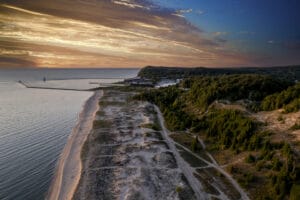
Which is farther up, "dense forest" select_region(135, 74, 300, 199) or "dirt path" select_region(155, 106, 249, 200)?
"dense forest" select_region(135, 74, 300, 199)

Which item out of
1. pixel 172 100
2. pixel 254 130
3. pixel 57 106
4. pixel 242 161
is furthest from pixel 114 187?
pixel 57 106

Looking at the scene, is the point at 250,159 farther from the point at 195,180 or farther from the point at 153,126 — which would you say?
the point at 153,126

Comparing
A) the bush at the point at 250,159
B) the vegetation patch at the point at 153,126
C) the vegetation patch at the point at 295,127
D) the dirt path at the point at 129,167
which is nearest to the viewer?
the dirt path at the point at 129,167

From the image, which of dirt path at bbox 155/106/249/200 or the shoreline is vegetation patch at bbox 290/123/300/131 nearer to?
dirt path at bbox 155/106/249/200

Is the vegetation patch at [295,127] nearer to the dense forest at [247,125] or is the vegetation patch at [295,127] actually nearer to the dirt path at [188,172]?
the dense forest at [247,125]

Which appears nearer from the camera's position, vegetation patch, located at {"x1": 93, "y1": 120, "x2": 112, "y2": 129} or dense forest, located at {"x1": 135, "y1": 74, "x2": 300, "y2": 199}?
dense forest, located at {"x1": 135, "y1": 74, "x2": 300, "y2": 199}

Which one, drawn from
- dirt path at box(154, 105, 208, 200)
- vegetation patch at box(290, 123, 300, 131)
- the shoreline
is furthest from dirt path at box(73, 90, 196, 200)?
vegetation patch at box(290, 123, 300, 131)

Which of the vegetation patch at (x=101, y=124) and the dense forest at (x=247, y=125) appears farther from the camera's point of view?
the vegetation patch at (x=101, y=124)

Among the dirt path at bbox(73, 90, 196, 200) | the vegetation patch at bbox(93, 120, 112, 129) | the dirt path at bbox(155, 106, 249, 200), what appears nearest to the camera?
the dirt path at bbox(73, 90, 196, 200)

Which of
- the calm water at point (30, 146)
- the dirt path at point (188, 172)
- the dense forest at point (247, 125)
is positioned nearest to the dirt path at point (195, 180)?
the dirt path at point (188, 172)
